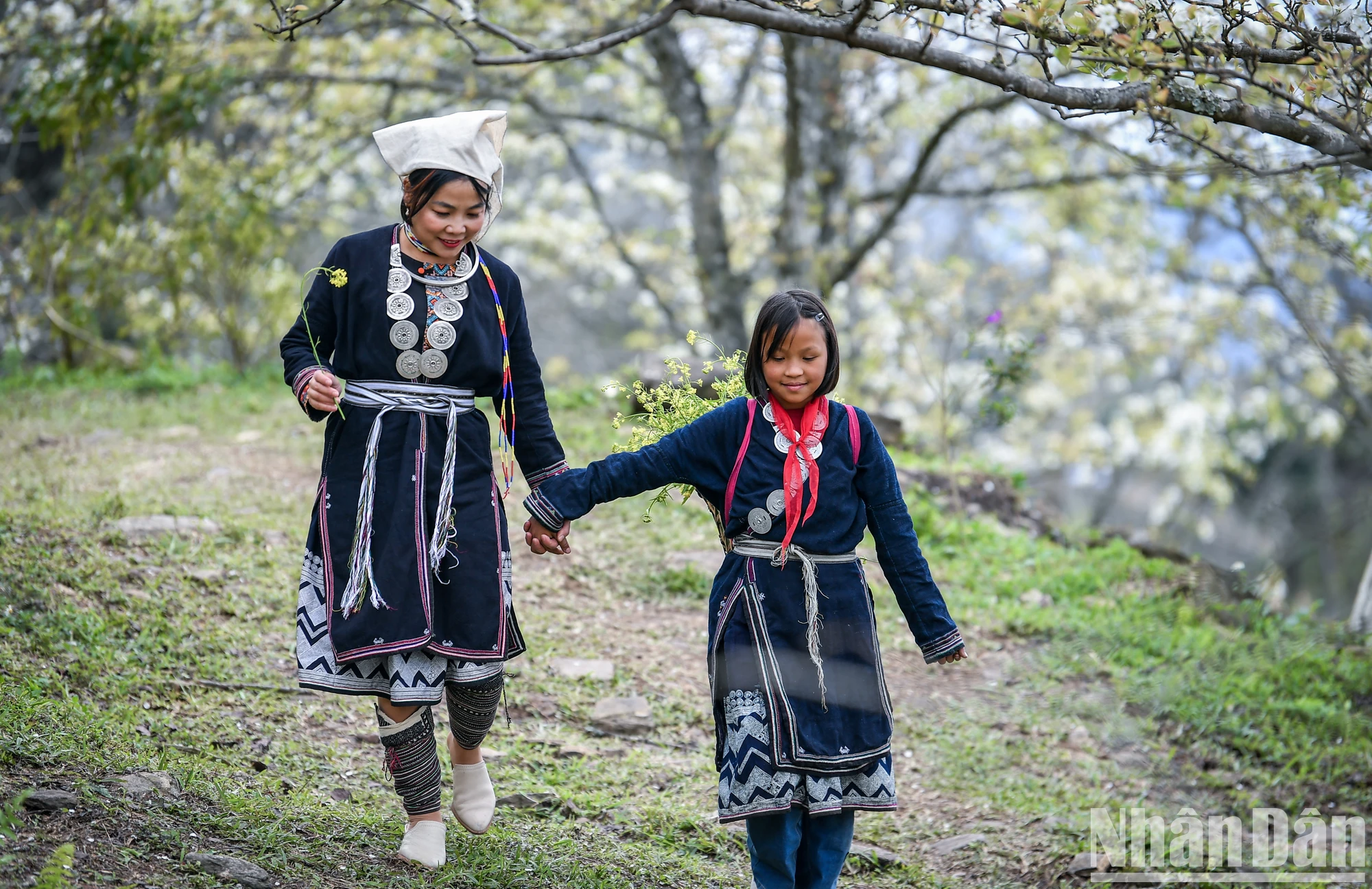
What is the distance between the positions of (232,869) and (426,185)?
5.86 ft

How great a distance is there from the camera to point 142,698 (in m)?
3.88

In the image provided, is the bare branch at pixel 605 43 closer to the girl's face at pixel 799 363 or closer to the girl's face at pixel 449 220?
the girl's face at pixel 449 220

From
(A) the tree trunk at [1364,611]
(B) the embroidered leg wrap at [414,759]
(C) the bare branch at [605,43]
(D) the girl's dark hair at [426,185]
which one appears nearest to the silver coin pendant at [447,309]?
(D) the girl's dark hair at [426,185]

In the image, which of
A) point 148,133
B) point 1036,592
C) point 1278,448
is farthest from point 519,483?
point 1278,448

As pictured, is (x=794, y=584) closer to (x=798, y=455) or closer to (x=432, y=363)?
(x=798, y=455)

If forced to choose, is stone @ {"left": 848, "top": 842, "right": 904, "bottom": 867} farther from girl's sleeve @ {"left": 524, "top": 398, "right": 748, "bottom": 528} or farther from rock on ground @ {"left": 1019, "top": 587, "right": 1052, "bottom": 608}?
rock on ground @ {"left": 1019, "top": 587, "right": 1052, "bottom": 608}

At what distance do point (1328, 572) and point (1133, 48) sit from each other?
53.4 feet

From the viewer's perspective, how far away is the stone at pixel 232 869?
2852 mm

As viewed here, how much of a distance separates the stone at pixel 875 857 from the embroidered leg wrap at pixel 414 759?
1425 mm

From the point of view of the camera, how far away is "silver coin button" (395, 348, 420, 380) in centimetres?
307

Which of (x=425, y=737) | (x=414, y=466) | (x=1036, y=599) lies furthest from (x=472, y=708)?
(x=1036, y=599)

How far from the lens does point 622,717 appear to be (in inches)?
179

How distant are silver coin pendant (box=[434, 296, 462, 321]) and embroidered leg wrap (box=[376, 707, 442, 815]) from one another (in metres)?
1.06

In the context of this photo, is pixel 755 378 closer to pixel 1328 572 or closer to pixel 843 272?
pixel 843 272
